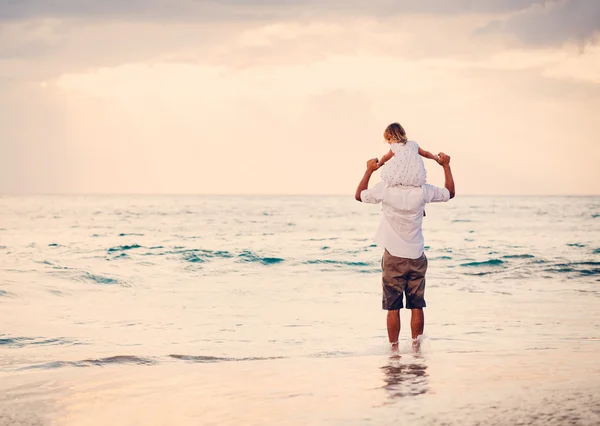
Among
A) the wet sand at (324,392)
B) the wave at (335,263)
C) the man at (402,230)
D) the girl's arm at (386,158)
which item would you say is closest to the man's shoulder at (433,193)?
the man at (402,230)

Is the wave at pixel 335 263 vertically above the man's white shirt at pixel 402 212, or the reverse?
the man's white shirt at pixel 402 212

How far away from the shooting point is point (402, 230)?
6.73 m

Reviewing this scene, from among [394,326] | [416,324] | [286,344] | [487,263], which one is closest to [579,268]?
[487,263]

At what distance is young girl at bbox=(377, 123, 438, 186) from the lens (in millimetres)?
A: 6559

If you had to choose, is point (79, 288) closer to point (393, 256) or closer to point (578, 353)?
point (393, 256)

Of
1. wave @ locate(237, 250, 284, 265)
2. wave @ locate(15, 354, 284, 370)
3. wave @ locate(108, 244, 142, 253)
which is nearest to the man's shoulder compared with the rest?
wave @ locate(15, 354, 284, 370)

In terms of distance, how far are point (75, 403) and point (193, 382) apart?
92 cm

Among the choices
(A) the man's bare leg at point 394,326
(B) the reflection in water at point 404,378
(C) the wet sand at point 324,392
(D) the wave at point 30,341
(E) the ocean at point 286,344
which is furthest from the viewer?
(D) the wave at point 30,341

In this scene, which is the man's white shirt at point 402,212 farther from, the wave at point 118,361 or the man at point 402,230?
the wave at point 118,361

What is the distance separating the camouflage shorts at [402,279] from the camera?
677cm

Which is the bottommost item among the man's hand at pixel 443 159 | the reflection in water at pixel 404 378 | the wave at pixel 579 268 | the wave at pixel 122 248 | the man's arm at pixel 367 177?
the wave at pixel 579 268

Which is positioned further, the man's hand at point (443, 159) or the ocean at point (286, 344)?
the man's hand at point (443, 159)

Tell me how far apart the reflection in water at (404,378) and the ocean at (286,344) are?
19 millimetres

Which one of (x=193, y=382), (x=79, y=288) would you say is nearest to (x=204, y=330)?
(x=193, y=382)
